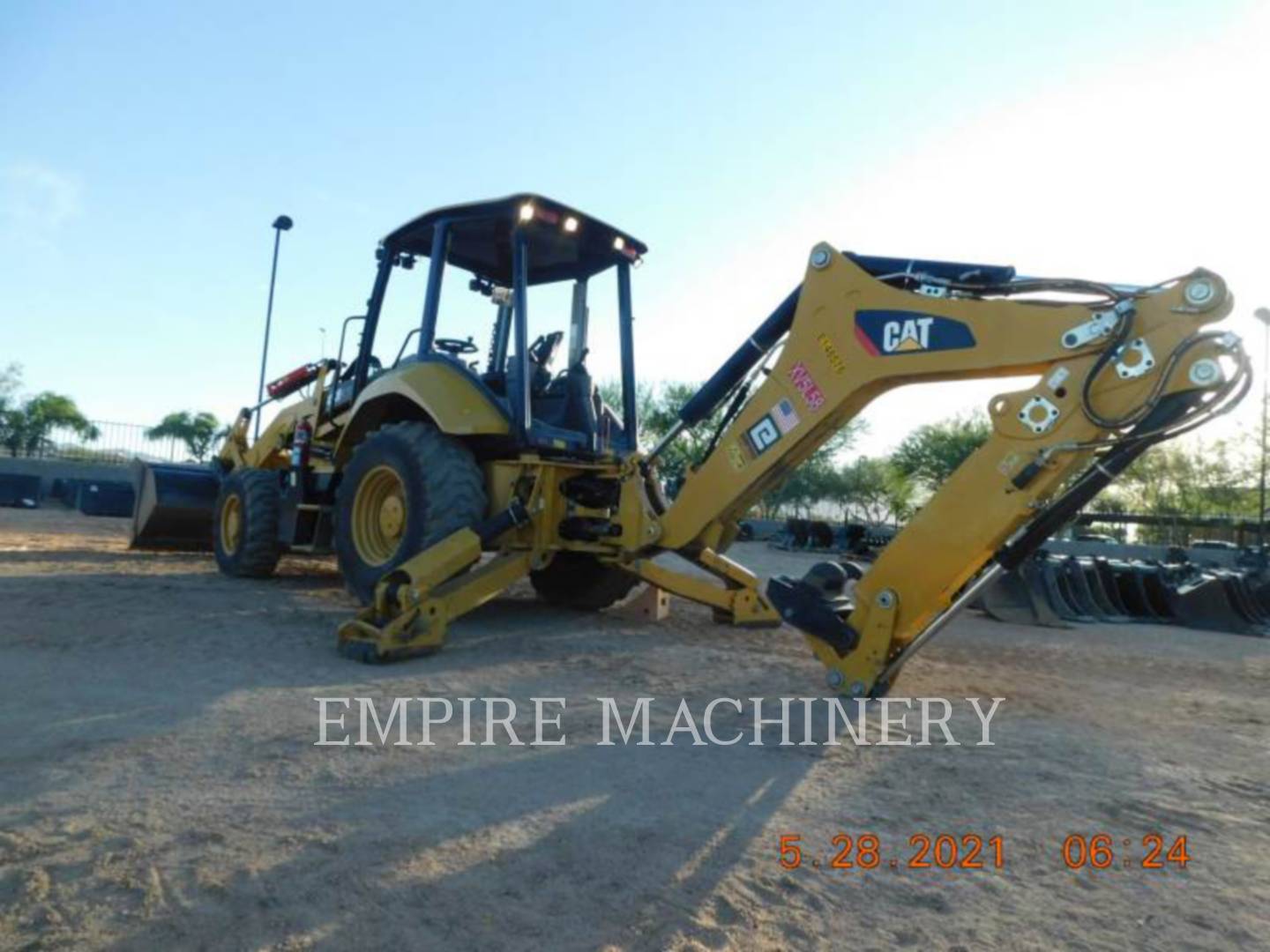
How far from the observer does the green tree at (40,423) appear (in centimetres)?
2938

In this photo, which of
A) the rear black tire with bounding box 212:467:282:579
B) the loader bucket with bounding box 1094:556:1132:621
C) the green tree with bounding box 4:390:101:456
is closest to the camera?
the rear black tire with bounding box 212:467:282:579

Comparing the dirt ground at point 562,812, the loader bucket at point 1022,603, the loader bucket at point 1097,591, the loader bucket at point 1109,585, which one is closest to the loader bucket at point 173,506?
the dirt ground at point 562,812

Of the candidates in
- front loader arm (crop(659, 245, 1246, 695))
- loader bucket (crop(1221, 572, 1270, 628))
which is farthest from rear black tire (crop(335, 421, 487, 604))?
loader bucket (crop(1221, 572, 1270, 628))

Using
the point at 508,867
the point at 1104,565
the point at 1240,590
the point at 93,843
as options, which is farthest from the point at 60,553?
the point at 1240,590

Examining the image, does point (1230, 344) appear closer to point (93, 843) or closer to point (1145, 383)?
point (1145, 383)

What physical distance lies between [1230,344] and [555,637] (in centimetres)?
407

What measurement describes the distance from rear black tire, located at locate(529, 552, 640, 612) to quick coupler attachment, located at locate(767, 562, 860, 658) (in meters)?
2.88

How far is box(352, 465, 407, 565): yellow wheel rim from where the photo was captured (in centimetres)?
621

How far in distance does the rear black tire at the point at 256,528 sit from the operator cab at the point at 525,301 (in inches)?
58.6

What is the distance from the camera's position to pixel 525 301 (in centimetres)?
616

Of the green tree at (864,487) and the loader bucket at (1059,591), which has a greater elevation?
the green tree at (864,487)

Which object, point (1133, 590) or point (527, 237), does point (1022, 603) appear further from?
point (527, 237)

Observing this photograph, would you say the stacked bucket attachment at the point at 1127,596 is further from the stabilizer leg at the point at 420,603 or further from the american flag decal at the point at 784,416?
the stabilizer leg at the point at 420,603

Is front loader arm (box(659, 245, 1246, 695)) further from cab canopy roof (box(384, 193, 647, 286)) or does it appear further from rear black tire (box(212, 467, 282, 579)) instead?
rear black tire (box(212, 467, 282, 579))
